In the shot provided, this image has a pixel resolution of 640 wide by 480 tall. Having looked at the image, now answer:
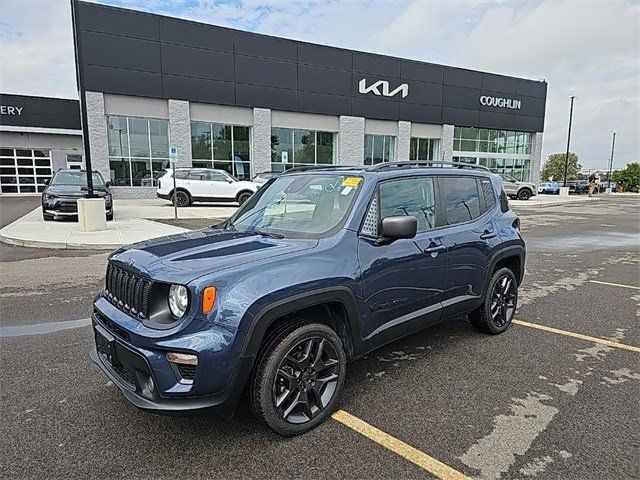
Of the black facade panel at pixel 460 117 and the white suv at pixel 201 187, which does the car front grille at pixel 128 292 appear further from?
the black facade panel at pixel 460 117

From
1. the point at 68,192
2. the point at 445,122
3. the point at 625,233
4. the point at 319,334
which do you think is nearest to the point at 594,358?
the point at 319,334

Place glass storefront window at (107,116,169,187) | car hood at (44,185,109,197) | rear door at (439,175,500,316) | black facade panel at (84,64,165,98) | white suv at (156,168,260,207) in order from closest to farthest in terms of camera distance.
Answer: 1. rear door at (439,175,500,316)
2. car hood at (44,185,109,197)
3. white suv at (156,168,260,207)
4. black facade panel at (84,64,165,98)
5. glass storefront window at (107,116,169,187)

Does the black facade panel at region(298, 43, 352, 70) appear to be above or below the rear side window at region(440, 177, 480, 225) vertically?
above

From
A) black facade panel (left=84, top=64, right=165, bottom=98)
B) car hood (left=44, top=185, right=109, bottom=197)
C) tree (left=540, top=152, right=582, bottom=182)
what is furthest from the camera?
tree (left=540, top=152, right=582, bottom=182)

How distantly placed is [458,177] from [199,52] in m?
24.1

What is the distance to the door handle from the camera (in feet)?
14.3

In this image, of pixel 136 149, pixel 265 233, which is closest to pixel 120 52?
pixel 136 149

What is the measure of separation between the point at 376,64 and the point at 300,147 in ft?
26.7

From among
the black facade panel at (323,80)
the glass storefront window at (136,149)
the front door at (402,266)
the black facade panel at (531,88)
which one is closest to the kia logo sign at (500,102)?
the black facade panel at (531,88)

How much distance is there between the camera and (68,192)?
1391 cm

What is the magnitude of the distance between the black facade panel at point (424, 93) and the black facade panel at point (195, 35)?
1345 centimetres

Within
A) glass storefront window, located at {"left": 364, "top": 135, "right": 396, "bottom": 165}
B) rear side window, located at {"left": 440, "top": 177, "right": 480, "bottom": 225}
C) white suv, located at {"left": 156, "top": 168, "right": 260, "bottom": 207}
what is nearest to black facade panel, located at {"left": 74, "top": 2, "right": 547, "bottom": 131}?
glass storefront window, located at {"left": 364, "top": 135, "right": 396, "bottom": 165}

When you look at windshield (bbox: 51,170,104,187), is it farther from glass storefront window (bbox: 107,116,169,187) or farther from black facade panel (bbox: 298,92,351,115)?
black facade panel (bbox: 298,92,351,115)

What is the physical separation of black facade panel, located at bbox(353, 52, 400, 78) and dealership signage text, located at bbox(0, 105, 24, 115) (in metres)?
24.4
